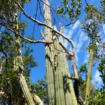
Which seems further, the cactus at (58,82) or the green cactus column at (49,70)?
the green cactus column at (49,70)

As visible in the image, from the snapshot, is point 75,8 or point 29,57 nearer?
point 75,8

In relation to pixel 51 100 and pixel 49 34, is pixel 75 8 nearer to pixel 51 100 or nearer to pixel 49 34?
pixel 49 34

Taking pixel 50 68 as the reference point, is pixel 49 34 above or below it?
above

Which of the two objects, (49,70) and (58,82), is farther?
(49,70)

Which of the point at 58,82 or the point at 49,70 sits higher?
the point at 49,70

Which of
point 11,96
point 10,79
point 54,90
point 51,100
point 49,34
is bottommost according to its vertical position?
point 51,100

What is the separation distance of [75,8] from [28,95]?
10.1 feet

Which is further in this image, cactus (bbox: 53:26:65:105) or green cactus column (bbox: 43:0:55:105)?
green cactus column (bbox: 43:0:55:105)

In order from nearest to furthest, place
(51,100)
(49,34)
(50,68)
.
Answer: (51,100)
(50,68)
(49,34)

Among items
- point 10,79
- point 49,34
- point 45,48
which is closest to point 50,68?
point 45,48

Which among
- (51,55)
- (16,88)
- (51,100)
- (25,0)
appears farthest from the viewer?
(16,88)

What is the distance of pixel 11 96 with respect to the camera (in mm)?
4918

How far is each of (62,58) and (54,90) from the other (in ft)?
2.80

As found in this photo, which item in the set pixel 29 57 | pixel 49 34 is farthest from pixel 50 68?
pixel 29 57
